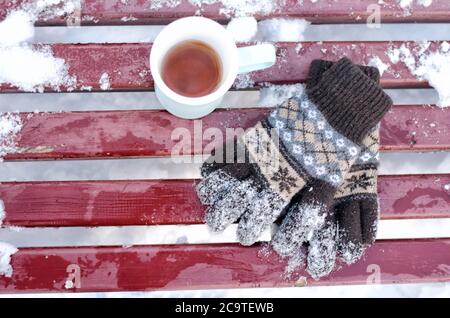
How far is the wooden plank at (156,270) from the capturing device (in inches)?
38.3

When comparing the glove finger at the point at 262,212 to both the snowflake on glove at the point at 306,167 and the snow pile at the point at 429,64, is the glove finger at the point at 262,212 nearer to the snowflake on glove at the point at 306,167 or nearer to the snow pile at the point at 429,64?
the snowflake on glove at the point at 306,167

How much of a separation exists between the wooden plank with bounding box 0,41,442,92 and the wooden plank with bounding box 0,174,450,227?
18 cm

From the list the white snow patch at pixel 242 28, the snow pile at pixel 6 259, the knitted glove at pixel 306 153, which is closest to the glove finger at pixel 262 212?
the knitted glove at pixel 306 153

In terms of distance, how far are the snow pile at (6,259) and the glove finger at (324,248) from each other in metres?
0.53

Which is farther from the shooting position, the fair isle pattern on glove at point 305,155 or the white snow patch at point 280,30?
the white snow patch at point 280,30

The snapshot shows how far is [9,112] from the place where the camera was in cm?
98

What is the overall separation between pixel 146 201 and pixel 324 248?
33 centimetres

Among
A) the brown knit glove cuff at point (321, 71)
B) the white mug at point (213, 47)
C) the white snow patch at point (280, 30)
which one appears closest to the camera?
the white mug at point (213, 47)

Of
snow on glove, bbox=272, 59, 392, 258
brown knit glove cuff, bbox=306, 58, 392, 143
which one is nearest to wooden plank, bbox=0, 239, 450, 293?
snow on glove, bbox=272, 59, 392, 258

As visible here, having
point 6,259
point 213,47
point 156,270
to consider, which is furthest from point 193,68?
point 6,259

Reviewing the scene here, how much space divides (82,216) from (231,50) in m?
0.40

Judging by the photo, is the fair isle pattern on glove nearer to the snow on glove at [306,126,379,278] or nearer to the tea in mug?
the snow on glove at [306,126,379,278]
